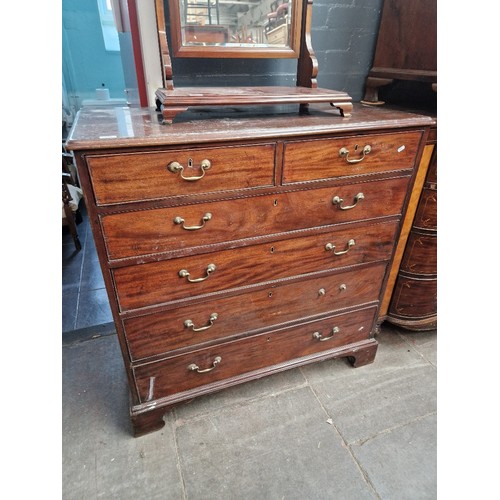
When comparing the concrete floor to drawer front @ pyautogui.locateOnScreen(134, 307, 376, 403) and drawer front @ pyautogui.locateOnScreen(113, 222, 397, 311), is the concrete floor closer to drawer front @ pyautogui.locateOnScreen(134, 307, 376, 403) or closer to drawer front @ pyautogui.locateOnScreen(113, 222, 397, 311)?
drawer front @ pyautogui.locateOnScreen(134, 307, 376, 403)

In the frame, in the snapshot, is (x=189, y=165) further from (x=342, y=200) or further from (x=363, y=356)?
(x=363, y=356)

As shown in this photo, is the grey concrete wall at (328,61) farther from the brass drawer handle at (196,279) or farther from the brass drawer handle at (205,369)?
the brass drawer handle at (205,369)

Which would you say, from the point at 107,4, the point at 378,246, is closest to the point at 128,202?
the point at 378,246

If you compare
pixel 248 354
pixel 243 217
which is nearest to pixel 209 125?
pixel 243 217

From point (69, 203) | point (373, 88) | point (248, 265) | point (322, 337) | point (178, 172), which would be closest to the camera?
point (178, 172)

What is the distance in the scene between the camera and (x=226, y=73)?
1.50m

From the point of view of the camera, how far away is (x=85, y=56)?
3.64 metres

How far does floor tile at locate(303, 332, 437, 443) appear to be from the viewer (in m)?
1.49

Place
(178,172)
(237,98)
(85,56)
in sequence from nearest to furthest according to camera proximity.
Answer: (178,172), (237,98), (85,56)

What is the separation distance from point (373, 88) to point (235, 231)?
1.14 m

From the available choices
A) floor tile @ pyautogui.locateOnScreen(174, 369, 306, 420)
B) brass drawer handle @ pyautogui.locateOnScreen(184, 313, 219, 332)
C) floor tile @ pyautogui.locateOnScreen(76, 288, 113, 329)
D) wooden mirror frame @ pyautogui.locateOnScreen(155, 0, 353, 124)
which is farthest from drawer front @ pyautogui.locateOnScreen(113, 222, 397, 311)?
floor tile @ pyautogui.locateOnScreen(76, 288, 113, 329)

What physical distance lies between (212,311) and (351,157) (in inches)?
29.3

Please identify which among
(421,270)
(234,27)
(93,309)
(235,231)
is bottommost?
(93,309)

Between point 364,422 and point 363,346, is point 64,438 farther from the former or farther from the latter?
point 363,346
